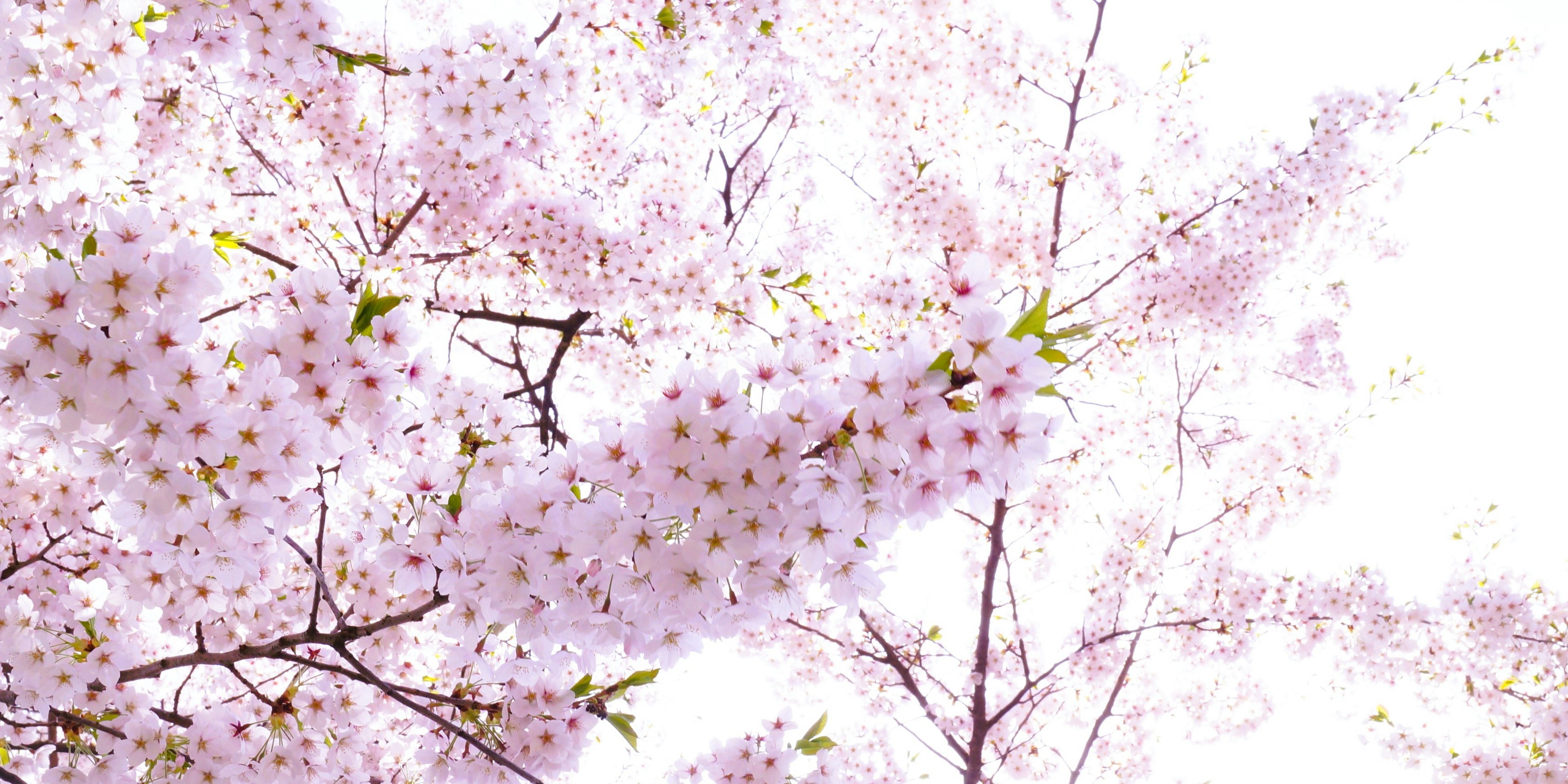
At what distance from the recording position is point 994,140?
5871 millimetres

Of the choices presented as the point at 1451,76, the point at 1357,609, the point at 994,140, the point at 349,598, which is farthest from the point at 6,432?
the point at 1451,76

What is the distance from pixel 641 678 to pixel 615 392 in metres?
3.21

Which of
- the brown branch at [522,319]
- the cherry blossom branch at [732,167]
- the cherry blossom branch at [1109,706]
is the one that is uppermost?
the cherry blossom branch at [732,167]

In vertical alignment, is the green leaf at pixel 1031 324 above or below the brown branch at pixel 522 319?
below

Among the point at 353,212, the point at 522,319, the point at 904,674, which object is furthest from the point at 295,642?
the point at 904,674

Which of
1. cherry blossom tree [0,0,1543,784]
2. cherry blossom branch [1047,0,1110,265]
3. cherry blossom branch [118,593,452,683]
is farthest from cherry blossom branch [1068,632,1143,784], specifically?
cherry blossom branch [118,593,452,683]

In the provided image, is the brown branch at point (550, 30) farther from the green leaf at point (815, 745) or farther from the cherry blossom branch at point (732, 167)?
the green leaf at point (815, 745)

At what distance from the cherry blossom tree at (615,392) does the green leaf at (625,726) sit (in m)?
0.01

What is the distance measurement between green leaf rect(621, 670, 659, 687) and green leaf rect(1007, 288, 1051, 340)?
1.39m

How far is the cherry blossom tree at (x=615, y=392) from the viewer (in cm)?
170

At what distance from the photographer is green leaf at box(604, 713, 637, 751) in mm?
2484

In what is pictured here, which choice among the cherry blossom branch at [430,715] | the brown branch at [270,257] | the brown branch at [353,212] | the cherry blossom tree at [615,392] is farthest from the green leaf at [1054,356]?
the brown branch at [353,212]

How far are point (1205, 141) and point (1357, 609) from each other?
3175mm

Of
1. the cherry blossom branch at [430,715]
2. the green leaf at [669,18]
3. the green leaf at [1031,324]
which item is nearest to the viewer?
the green leaf at [1031,324]
